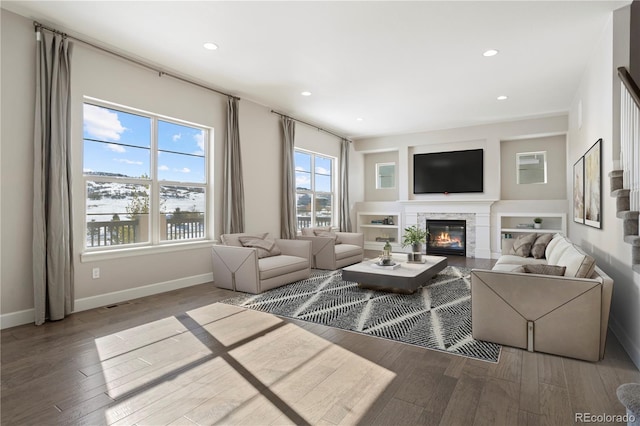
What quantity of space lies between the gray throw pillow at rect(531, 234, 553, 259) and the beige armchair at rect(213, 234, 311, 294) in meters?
3.36

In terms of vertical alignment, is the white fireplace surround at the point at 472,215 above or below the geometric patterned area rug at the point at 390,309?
above

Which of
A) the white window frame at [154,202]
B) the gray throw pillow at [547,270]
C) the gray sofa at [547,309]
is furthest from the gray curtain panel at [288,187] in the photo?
the gray throw pillow at [547,270]

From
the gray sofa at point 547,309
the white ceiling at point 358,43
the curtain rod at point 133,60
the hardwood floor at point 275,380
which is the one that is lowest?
the hardwood floor at point 275,380

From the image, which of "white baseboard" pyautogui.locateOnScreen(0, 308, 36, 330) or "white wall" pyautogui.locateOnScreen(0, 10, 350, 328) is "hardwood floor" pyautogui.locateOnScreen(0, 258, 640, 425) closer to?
"white baseboard" pyautogui.locateOnScreen(0, 308, 36, 330)

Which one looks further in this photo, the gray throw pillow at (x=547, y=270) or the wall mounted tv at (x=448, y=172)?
the wall mounted tv at (x=448, y=172)

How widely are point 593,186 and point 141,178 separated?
5637 mm

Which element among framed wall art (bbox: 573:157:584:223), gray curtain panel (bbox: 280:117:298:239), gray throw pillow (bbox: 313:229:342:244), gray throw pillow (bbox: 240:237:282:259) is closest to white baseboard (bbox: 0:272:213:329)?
gray throw pillow (bbox: 240:237:282:259)

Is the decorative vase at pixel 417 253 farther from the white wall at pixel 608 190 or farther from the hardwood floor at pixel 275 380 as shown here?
the hardwood floor at pixel 275 380

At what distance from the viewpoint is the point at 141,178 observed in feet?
15.1

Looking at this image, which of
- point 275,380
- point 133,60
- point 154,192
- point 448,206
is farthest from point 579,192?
point 133,60

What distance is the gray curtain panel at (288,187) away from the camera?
6.70 meters

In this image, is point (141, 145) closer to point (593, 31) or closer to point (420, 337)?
point (420, 337)

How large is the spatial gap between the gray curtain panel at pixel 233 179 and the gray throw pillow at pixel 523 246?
4.36 m

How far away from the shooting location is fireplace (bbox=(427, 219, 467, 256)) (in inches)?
318
